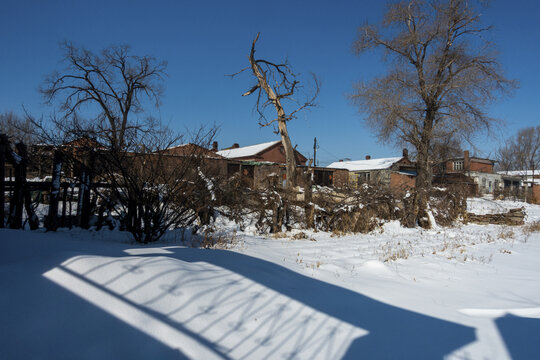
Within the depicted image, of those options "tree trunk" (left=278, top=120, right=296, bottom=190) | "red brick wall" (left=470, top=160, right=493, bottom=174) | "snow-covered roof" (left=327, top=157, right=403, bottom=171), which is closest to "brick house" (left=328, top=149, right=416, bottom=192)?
"snow-covered roof" (left=327, top=157, right=403, bottom=171)

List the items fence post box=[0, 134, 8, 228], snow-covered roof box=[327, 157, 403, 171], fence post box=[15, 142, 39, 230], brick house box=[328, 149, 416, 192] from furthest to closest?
snow-covered roof box=[327, 157, 403, 171] < brick house box=[328, 149, 416, 192] < fence post box=[15, 142, 39, 230] < fence post box=[0, 134, 8, 228]

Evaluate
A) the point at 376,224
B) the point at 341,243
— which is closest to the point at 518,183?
the point at 376,224

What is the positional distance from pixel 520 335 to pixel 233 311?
2.60 metres

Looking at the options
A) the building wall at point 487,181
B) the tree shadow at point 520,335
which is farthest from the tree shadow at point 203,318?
the building wall at point 487,181

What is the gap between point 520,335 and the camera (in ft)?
9.16

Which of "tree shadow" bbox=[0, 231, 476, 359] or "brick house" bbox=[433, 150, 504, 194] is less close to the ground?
"brick house" bbox=[433, 150, 504, 194]

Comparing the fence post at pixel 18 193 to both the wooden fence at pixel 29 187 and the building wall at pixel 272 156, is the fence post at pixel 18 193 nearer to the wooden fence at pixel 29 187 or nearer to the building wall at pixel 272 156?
the wooden fence at pixel 29 187

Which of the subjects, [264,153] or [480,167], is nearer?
[264,153]

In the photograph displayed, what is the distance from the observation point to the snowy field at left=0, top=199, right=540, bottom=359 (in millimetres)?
2285

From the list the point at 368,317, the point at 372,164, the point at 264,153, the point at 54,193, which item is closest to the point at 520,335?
the point at 368,317

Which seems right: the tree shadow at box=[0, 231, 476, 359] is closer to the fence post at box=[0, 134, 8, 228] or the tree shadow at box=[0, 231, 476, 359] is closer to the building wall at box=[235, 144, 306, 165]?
the fence post at box=[0, 134, 8, 228]

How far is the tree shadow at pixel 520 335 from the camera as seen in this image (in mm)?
2512

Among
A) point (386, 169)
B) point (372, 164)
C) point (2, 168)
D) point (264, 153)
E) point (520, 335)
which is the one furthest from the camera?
point (372, 164)

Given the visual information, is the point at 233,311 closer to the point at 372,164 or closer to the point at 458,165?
the point at 372,164
